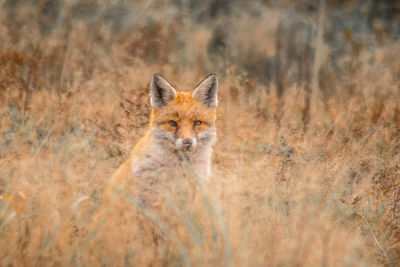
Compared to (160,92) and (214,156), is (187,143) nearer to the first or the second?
(160,92)

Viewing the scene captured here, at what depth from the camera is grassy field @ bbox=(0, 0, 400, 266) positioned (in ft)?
6.60

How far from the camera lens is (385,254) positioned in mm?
2256

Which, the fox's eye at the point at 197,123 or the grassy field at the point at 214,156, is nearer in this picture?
the grassy field at the point at 214,156

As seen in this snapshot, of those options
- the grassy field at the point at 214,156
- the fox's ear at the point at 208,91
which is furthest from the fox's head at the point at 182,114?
the grassy field at the point at 214,156

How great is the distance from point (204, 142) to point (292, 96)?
1.18 metres

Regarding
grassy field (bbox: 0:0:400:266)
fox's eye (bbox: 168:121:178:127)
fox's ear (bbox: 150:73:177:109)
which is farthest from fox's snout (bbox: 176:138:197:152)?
fox's ear (bbox: 150:73:177:109)

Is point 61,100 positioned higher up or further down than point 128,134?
higher up

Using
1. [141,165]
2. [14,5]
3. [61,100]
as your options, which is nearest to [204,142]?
[141,165]

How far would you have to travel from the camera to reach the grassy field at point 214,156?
201 centimetres

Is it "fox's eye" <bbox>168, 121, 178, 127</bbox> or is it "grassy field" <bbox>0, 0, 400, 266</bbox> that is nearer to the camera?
"grassy field" <bbox>0, 0, 400, 266</bbox>

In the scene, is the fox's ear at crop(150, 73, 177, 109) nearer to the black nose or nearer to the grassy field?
the grassy field

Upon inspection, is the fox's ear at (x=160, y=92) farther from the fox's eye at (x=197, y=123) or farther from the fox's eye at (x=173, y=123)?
the fox's eye at (x=197, y=123)

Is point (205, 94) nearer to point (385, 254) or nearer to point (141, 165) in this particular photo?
point (141, 165)

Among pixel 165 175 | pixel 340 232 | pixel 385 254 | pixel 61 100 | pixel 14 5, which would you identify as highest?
pixel 14 5
